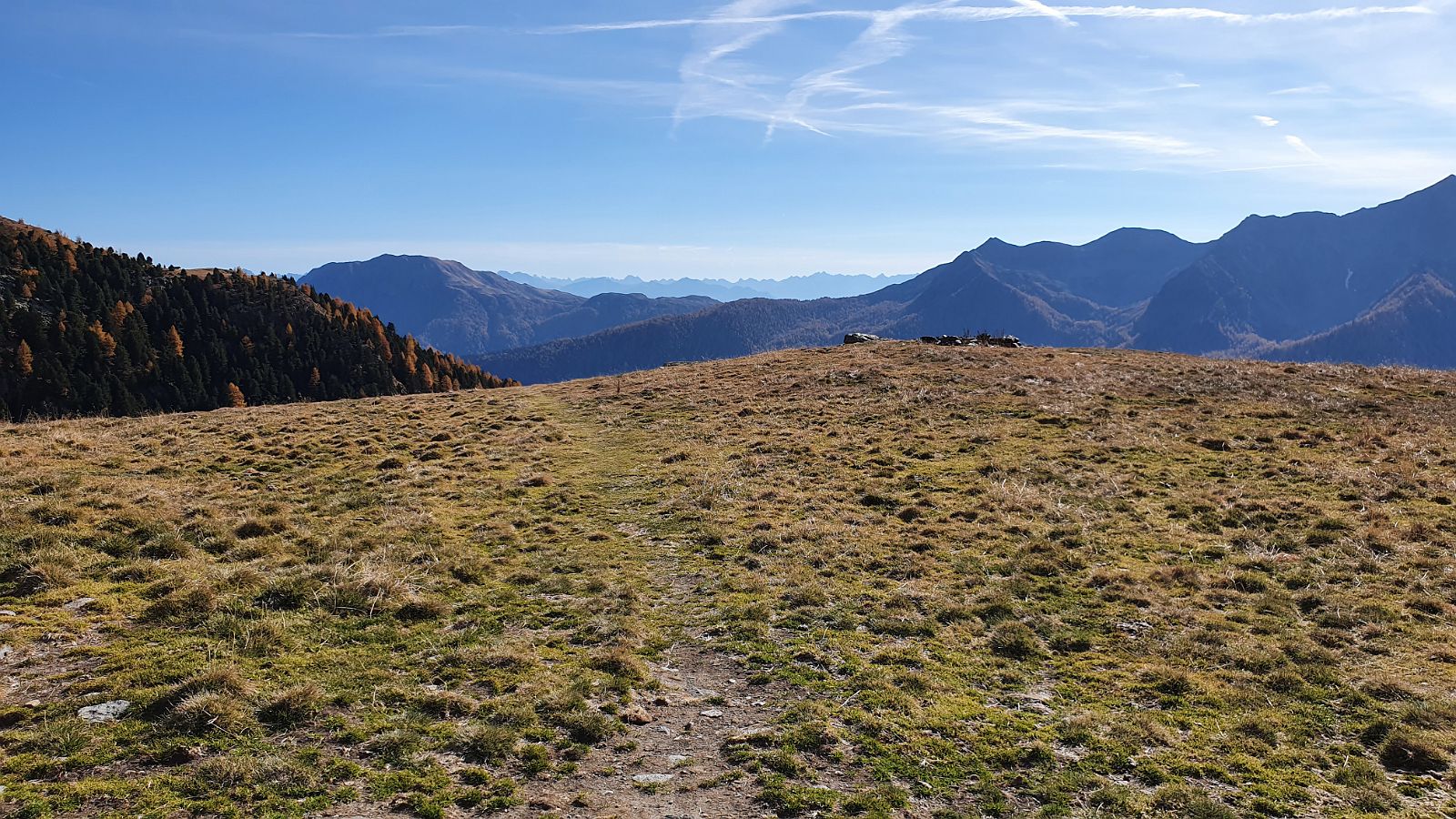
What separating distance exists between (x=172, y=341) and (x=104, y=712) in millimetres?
185868

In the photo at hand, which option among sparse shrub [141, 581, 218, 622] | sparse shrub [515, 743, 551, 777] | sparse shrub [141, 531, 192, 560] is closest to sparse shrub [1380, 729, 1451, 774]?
sparse shrub [515, 743, 551, 777]

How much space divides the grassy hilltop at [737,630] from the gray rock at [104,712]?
237 millimetres

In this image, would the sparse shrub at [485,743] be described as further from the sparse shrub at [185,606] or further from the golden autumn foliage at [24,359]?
the golden autumn foliage at [24,359]

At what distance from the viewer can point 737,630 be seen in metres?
12.7

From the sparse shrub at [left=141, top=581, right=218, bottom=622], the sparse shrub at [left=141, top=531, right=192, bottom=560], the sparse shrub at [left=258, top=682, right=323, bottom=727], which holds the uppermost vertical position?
the sparse shrub at [left=141, top=531, right=192, bottom=560]

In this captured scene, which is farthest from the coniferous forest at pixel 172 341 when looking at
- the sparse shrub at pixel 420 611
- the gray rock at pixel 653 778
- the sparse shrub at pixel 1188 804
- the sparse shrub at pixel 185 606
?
the sparse shrub at pixel 1188 804

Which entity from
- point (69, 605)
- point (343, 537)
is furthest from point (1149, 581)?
point (69, 605)

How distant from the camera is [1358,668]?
10.7 metres

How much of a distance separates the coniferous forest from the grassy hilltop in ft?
428

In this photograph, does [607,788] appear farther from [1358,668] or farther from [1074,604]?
[1358,668]

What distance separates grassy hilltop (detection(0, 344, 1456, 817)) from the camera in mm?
7988

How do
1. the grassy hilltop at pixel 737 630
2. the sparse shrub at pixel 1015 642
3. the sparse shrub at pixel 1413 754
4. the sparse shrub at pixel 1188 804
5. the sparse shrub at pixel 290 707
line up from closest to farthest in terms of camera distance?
the sparse shrub at pixel 1188 804, the grassy hilltop at pixel 737 630, the sparse shrub at pixel 1413 754, the sparse shrub at pixel 290 707, the sparse shrub at pixel 1015 642

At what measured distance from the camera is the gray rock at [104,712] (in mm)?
8328

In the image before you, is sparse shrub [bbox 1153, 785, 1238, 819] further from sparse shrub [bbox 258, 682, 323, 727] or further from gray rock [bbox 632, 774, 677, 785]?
sparse shrub [bbox 258, 682, 323, 727]
